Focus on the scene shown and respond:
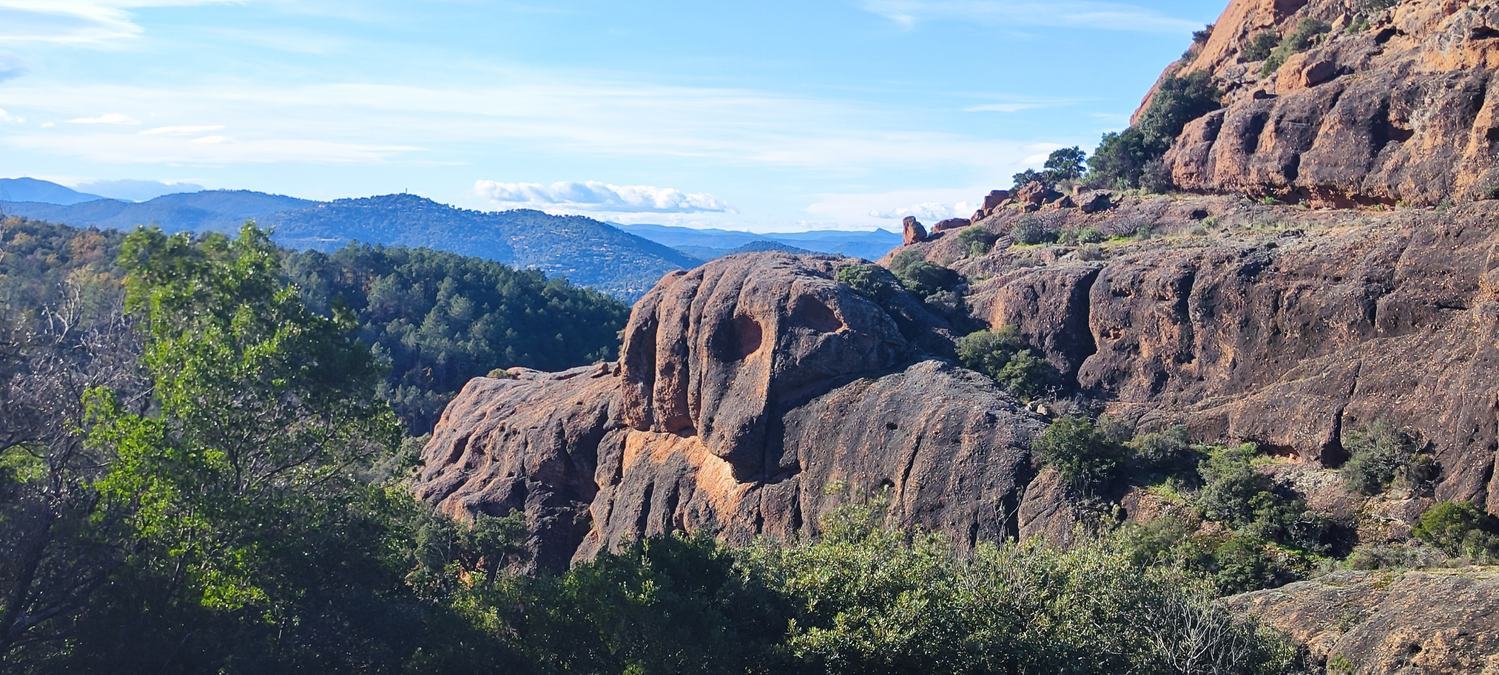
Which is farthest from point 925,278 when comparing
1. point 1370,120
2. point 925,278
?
point 1370,120

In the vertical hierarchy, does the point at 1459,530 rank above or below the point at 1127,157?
below

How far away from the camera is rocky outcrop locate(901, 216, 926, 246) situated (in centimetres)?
5159

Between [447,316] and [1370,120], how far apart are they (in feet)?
212

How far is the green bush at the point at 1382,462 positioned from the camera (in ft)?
80.5

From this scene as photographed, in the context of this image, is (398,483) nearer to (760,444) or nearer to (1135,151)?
(760,444)

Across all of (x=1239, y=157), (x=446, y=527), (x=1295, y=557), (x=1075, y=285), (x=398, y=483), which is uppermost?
(x=1239, y=157)

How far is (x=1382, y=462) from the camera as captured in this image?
24.9 metres

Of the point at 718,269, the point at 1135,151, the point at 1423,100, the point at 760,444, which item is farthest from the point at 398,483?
the point at 1135,151

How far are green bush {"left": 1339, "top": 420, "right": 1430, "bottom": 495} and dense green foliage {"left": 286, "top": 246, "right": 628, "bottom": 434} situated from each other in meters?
54.8

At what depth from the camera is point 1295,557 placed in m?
24.1

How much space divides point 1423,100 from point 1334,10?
721 inches

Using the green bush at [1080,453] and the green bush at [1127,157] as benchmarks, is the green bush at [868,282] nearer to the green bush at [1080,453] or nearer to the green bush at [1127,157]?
the green bush at [1080,453]

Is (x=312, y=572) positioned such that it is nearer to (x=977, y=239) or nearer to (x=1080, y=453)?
(x=1080, y=453)

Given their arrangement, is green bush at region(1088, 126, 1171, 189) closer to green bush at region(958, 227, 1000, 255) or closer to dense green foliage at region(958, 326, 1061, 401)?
green bush at region(958, 227, 1000, 255)
